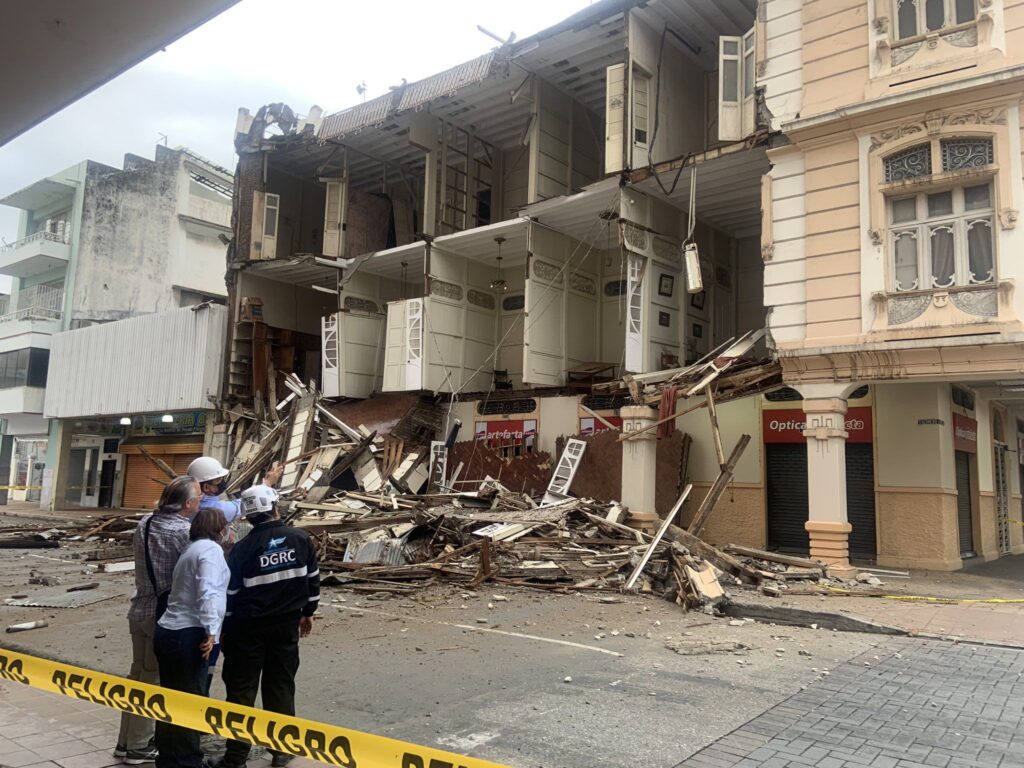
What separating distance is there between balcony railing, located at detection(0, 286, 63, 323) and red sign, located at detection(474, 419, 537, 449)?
22181 millimetres

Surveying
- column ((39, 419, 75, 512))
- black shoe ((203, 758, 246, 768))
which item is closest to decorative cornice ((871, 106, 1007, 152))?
black shoe ((203, 758, 246, 768))

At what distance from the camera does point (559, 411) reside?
18922 mm

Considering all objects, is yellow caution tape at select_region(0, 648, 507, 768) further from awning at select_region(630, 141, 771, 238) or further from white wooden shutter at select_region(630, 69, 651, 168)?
white wooden shutter at select_region(630, 69, 651, 168)

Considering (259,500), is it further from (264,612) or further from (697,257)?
(697,257)

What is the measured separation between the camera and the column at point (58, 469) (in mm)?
29578

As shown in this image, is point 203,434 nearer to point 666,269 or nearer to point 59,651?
point 666,269

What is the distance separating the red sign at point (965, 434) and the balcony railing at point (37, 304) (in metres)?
32.9

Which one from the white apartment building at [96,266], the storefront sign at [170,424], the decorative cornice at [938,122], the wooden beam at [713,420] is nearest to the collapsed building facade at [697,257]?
the decorative cornice at [938,122]

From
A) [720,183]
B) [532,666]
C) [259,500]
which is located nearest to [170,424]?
[720,183]

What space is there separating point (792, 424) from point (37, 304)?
3198cm

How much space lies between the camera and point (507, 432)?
19.9 m

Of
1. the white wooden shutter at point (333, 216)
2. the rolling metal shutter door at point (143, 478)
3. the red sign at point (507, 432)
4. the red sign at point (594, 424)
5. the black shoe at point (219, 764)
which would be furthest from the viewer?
the rolling metal shutter door at point (143, 478)

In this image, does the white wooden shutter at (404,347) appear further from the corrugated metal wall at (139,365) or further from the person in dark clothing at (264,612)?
the person in dark clothing at (264,612)

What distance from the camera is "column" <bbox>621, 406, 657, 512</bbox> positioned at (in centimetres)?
1411
